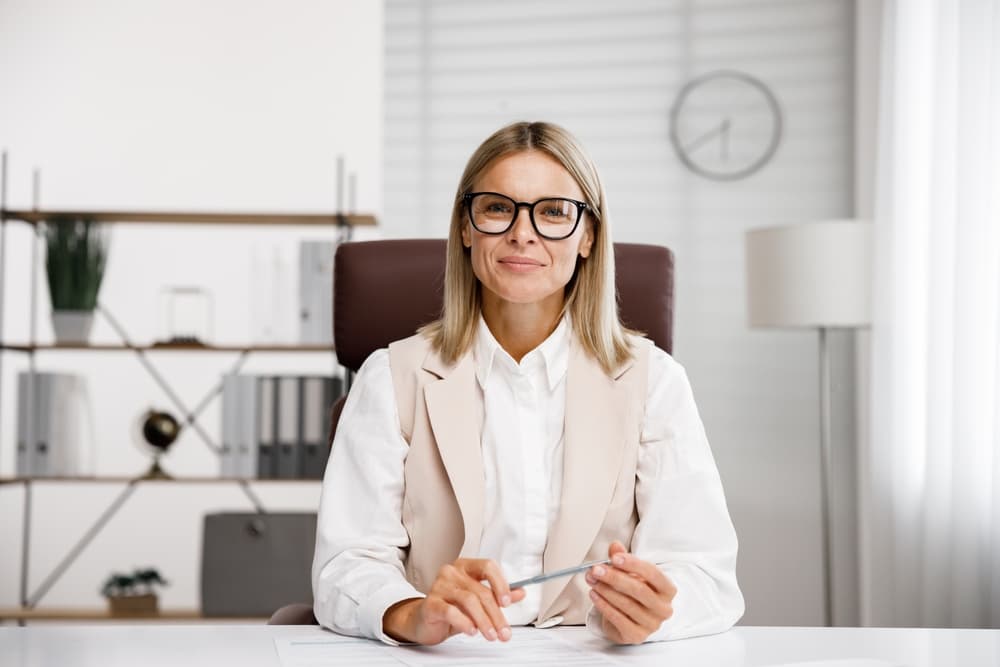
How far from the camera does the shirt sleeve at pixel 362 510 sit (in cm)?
108

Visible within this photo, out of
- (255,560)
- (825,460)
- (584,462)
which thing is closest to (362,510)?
(584,462)

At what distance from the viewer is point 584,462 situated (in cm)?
125

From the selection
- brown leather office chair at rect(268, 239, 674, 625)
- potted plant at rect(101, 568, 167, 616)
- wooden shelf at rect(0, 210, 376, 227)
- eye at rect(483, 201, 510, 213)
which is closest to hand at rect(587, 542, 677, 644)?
eye at rect(483, 201, 510, 213)

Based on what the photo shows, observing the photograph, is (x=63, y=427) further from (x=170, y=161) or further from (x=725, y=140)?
(x=725, y=140)

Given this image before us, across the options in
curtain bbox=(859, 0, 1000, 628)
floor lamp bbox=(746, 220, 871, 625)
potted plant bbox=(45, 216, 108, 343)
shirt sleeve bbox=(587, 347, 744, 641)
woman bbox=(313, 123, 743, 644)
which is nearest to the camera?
shirt sleeve bbox=(587, 347, 744, 641)

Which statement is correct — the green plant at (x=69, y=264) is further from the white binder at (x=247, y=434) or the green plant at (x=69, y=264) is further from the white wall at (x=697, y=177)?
the white wall at (x=697, y=177)

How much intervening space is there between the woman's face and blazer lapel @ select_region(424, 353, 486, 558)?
0.43 ft

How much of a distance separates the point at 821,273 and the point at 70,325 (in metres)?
2.26

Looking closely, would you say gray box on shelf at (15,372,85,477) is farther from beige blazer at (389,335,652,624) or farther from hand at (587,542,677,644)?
hand at (587,542,677,644)

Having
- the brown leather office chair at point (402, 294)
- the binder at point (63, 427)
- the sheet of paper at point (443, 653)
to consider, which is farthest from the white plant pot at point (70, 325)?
the sheet of paper at point (443, 653)

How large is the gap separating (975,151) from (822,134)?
39.2 inches

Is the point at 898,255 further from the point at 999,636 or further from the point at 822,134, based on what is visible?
the point at 999,636

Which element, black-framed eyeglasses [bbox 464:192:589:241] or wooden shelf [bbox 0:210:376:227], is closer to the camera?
black-framed eyeglasses [bbox 464:192:589:241]

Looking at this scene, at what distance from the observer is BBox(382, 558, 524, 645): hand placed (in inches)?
35.9
